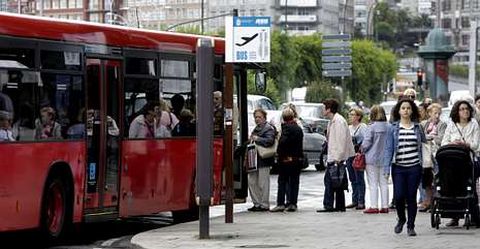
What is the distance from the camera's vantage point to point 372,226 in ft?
61.9

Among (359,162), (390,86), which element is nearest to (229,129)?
(359,162)

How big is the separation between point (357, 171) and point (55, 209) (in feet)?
23.2

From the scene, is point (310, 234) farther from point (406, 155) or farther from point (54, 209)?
point (54, 209)

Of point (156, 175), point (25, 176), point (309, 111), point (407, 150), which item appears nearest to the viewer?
point (25, 176)

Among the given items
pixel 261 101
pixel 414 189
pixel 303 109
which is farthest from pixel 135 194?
pixel 303 109

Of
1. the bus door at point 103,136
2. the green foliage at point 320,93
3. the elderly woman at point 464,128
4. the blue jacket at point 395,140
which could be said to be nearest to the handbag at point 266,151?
the bus door at point 103,136

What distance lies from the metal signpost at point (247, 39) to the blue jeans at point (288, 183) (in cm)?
381

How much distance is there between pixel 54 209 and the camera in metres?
16.9

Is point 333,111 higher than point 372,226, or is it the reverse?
point 333,111

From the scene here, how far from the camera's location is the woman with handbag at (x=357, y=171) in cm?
2250

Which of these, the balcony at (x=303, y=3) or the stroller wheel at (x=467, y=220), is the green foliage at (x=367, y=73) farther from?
the stroller wheel at (x=467, y=220)

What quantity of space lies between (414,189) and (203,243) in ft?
9.34

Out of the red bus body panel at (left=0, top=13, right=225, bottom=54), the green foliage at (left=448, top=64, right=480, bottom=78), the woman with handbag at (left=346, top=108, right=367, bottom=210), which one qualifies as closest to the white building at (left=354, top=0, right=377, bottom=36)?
the green foliage at (left=448, top=64, right=480, bottom=78)

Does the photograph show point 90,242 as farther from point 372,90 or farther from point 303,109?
point 372,90
